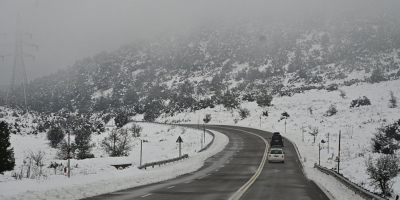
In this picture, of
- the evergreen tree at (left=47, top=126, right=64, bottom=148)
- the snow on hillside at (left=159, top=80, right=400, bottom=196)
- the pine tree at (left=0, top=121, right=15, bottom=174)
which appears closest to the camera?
the pine tree at (left=0, top=121, right=15, bottom=174)

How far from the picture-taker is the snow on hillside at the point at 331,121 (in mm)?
36344

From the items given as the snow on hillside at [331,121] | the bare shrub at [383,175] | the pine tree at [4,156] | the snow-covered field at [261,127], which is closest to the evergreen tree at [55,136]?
the snow-covered field at [261,127]

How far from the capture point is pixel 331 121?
3098 inches

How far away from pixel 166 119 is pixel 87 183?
124953 millimetres

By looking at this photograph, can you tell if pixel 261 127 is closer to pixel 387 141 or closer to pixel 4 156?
pixel 387 141

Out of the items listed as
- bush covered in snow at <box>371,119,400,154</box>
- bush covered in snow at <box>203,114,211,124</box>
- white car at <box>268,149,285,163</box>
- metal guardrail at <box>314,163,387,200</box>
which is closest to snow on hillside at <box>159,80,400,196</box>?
→ metal guardrail at <box>314,163,387,200</box>

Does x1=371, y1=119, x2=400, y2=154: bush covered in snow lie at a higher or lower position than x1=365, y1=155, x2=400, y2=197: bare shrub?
higher

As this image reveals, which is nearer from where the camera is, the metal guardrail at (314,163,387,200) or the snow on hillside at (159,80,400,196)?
the metal guardrail at (314,163,387,200)

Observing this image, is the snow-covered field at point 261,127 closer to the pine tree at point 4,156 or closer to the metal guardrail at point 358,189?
the metal guardrail at point 358,189

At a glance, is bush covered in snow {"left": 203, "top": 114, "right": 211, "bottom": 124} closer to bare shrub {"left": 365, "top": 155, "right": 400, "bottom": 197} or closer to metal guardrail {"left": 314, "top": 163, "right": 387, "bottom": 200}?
bare shrub {"left": 365, "top": 155, "right": 400, "bottom": 197}

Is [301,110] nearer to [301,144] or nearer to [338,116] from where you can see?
[338,116]

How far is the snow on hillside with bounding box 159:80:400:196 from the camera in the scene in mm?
36344

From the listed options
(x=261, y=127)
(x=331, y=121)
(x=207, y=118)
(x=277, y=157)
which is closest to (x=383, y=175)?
(x=277, y=157)

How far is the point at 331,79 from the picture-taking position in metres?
198
